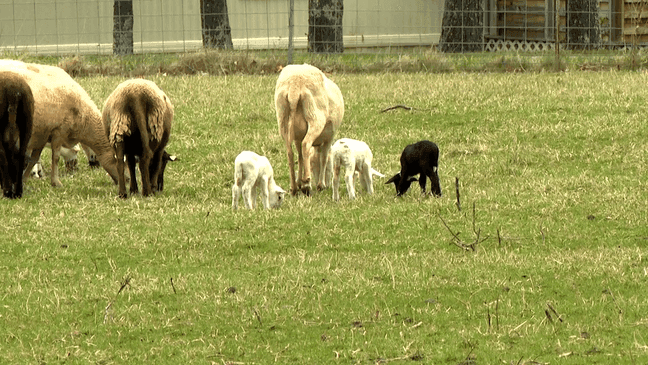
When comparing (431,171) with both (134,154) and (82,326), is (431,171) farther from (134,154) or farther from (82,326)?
(82,326)

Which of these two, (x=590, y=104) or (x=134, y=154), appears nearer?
(x=134, y=154)

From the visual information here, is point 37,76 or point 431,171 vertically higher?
point 37,76

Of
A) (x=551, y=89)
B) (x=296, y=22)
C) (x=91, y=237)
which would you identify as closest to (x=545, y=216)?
(x=91, y=237)

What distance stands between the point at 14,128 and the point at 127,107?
1.20 meters

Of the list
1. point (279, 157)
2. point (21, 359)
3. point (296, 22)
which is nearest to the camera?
point (21, 359)

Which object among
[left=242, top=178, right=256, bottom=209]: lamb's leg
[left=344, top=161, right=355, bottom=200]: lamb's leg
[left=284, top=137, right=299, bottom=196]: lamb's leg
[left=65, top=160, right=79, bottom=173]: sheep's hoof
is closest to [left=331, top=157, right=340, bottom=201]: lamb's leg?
[left=344, top=161, right=355, bottom=200]: lamb's leg

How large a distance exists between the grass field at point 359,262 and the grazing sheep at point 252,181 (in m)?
0.32

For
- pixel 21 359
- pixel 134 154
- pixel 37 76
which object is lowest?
pixel 21 359

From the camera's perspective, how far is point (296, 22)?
2695 centimetres

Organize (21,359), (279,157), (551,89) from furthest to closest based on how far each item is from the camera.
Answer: (551,89) < (279,157) < (21,359)

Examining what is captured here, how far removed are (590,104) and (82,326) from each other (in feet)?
34.1

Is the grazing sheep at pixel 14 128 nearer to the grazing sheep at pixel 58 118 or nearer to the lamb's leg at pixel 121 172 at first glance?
the grazing sheep at pixel 58 118

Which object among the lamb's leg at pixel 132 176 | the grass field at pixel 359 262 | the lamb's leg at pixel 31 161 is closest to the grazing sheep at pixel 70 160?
the grass field at pixel 359 262

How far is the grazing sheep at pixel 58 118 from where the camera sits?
39.2 feet
